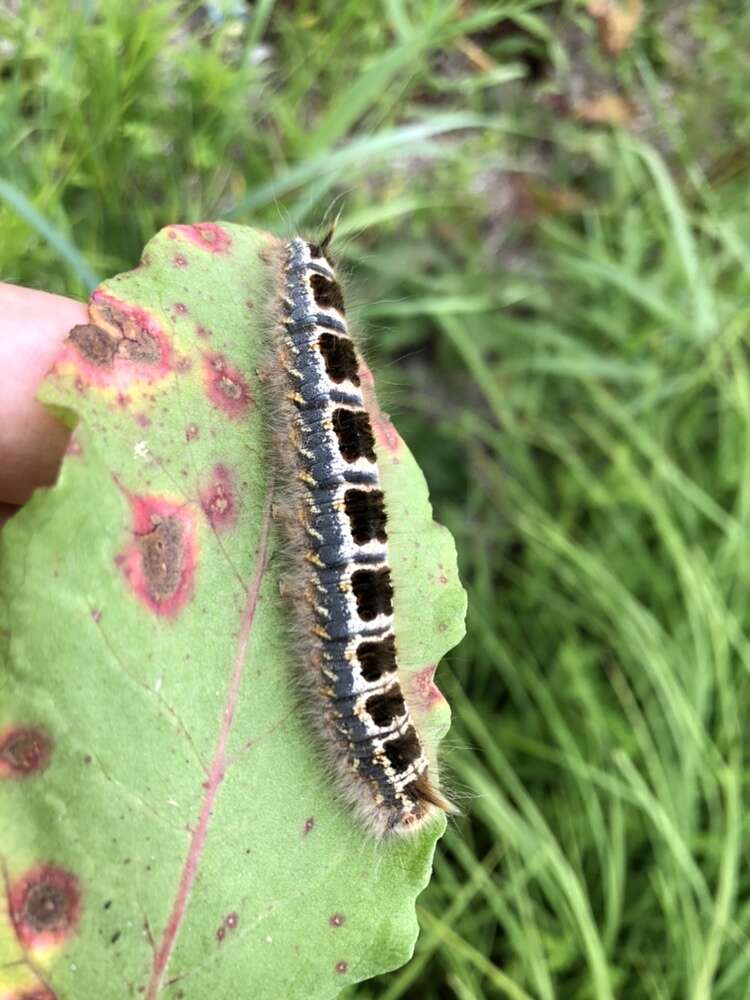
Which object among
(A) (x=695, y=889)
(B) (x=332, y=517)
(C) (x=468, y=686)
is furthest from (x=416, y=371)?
(A) (x=695, y=889)

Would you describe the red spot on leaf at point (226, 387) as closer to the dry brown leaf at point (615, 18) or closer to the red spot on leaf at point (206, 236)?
the red spot on leaf at point (206, 236)

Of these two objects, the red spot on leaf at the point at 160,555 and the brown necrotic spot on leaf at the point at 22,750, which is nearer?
the brown necrotic spot on leaf at the point at 22,750

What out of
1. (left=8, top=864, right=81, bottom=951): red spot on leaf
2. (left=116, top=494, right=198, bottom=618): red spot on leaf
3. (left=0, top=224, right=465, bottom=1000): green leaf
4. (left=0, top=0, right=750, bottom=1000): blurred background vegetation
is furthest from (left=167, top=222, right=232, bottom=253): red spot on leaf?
(left=8, top=864, right=81, bottom=951): red spot on leaf

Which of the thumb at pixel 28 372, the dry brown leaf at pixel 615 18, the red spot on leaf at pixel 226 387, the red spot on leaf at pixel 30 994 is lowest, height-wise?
the red spot on leaf at pixel 30 994

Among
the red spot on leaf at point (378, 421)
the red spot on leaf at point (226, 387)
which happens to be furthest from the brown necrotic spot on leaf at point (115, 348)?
the red spot on leaf at point (378, 421)

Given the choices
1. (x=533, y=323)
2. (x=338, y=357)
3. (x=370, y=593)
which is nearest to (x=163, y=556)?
(x=370, y=593)

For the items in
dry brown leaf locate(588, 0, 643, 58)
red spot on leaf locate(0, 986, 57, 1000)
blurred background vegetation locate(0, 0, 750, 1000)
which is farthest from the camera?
dry brown leaf locate(588, 0, 643, 58)

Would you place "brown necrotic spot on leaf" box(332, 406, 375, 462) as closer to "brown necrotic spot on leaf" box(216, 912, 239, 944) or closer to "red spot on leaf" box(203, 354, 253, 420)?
"red spot on leaf" box(203, 354, 253, 420)
